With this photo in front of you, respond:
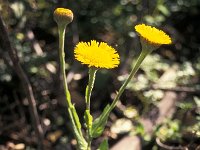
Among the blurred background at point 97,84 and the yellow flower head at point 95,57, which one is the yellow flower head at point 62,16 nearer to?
the yellow flower head at point 95,57

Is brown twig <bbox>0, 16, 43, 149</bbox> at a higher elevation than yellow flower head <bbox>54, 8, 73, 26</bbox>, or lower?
lower

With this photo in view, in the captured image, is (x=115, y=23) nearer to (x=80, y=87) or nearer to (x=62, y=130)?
(x=80, y=87)

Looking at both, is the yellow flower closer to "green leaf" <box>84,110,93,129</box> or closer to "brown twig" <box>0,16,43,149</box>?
"green leaf" <box>84,110,93,129</box>

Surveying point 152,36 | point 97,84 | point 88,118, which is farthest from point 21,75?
point 97,84

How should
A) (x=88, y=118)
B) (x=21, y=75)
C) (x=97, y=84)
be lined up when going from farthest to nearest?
(x=97, y=84)
(x=21, y=75)
(x=88, y=118)

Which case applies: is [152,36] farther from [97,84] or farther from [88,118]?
[97,84]

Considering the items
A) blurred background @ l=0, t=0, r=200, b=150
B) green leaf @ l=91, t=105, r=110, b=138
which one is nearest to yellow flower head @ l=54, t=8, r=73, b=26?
green leaf @ l=91, t=105, r=110, b=138

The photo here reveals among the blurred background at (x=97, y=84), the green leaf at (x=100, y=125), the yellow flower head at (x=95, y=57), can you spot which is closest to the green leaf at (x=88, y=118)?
the green leaf at (x=100, y=125)

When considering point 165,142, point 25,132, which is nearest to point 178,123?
point 165,142
